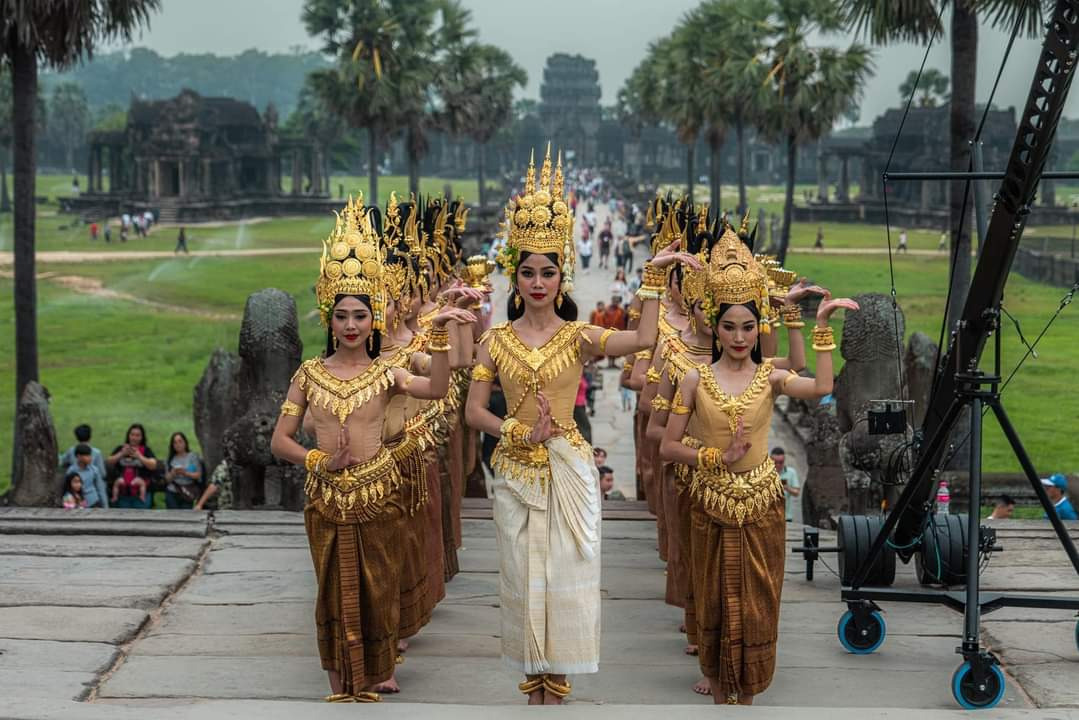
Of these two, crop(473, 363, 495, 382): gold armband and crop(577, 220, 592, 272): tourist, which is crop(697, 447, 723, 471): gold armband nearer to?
crop(473, 363, 495, 382): gold armband

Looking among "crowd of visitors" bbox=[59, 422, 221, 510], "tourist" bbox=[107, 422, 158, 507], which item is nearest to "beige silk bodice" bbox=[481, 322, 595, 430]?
"crowd of visitors" bbox=[59, 422, 221, 510]

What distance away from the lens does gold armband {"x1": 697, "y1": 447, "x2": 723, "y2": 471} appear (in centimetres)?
648

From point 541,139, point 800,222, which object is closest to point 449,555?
point 800,222

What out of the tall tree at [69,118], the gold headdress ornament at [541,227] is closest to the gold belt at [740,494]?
the gold headdress ornament at [541,227]

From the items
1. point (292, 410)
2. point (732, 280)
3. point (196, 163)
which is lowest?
point (292, 410)

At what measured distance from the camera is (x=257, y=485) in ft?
35.3

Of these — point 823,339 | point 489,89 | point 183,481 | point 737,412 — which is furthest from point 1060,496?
point 489,89

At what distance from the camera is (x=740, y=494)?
6496 millimetres

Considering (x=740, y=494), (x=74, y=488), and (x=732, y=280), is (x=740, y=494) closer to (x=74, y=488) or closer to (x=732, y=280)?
(x=732, y=280)

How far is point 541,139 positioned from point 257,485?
13059 cm

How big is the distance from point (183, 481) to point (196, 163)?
190 feet

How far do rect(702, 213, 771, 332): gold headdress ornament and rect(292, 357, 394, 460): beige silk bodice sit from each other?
1508mm

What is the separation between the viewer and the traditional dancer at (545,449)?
6297mm

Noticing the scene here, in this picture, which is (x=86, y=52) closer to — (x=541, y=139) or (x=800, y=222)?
(x=800, y=222)
